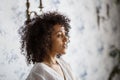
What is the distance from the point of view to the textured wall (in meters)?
1.73

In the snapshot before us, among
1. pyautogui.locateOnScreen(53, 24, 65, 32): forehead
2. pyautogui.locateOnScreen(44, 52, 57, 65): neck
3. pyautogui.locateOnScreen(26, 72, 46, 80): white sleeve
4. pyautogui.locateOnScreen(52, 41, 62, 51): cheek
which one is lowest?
pyautogui.locateOnScreen(26, 72, 46, 80): white sleeve

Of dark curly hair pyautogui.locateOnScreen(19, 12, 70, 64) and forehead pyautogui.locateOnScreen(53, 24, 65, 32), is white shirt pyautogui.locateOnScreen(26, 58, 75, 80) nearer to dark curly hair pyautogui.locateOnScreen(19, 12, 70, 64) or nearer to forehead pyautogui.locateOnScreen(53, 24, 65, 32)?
dark curly hair pyautogui.locateOnScreen(19, 12, 70, 64)

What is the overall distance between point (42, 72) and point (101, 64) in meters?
1.54

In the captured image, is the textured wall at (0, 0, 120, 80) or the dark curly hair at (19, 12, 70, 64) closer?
the dark curly hair at (19, 12, 70, 64)

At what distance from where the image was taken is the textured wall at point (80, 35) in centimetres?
173

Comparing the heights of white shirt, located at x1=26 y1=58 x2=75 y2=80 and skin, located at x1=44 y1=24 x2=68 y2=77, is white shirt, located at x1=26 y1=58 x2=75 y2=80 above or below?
below

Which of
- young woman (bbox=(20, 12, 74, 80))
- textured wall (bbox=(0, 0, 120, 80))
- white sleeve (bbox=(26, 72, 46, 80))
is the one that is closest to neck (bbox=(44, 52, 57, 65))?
young woman (bbox=(20, 12, 74, 80))

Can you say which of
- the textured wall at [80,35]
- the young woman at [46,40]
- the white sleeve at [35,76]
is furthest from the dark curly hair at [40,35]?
the textured wall at [80,35]

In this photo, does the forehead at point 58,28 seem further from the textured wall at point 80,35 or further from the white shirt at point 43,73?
the textured wall at point 80,35

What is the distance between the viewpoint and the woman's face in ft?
4.63

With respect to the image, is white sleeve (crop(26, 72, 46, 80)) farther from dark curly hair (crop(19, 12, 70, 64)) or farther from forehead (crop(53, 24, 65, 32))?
forehead (crop(53, 24, 65, 32))

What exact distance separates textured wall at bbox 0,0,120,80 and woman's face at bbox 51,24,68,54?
0.42 meters

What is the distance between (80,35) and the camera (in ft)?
8.00

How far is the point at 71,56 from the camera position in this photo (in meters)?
2.32
